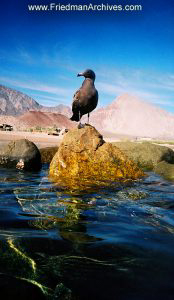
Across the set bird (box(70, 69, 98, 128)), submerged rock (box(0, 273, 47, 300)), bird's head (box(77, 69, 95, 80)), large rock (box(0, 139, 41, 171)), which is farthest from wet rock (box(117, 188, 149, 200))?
large rock (box(0, 139, 41, 171))

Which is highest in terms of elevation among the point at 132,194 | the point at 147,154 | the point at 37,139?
the point at 37,139

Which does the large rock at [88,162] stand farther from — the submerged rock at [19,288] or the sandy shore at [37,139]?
the sandy shore at [37,139]

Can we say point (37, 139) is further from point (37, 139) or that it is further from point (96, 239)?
point (96, 239)

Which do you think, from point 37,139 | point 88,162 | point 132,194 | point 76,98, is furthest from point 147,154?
point 37,139

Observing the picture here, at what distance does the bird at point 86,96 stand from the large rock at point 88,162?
50cm

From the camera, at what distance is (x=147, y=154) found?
11.3 metres

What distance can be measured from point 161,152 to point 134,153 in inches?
43.5

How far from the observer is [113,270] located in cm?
235

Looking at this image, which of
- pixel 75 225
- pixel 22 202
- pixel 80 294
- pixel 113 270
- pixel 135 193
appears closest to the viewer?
pixel 80 294

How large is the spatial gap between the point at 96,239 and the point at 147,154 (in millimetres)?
8638

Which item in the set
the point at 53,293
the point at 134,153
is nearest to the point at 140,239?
the point at 53,293

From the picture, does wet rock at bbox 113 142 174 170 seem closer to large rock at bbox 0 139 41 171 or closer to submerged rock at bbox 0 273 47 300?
large rock at bbox 0 139 41 171

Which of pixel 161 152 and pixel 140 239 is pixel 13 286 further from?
pixel 161 152

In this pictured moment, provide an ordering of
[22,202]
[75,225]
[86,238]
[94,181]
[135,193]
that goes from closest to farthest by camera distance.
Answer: [86,238] < [75,225] < [22,202] < [135,193] < [94,181]
